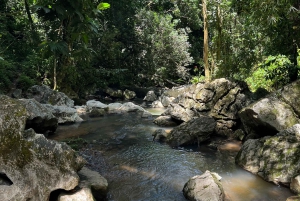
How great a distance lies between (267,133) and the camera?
6.32 meters

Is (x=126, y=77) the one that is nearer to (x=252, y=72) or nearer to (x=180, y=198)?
(x=252, y=72)

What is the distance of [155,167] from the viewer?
18.0 feet

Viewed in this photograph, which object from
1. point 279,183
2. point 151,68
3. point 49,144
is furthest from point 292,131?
point 151,68

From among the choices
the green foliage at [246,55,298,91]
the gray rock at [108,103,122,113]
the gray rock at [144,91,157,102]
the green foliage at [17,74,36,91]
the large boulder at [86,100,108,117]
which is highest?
the green foliage at [246,55,298,91]

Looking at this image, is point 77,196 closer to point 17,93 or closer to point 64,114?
point 64,114

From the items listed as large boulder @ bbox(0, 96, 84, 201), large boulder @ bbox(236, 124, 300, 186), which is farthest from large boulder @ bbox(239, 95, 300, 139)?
large boulder @ bbox(0, 96, 84, 201)

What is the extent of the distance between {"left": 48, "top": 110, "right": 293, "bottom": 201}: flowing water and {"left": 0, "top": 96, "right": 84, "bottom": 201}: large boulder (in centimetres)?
109

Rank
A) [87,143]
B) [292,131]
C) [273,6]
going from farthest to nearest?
1. [87,143]
2. [273,6]
3. [292,131]

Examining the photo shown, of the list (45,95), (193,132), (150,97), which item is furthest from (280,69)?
(150,97)

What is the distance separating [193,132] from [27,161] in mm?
4820

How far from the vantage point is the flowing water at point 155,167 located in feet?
14.0

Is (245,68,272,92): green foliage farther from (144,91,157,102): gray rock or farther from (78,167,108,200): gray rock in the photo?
(144,91,157,102): gray rock

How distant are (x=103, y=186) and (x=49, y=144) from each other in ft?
3.51

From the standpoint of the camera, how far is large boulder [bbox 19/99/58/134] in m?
6.80
